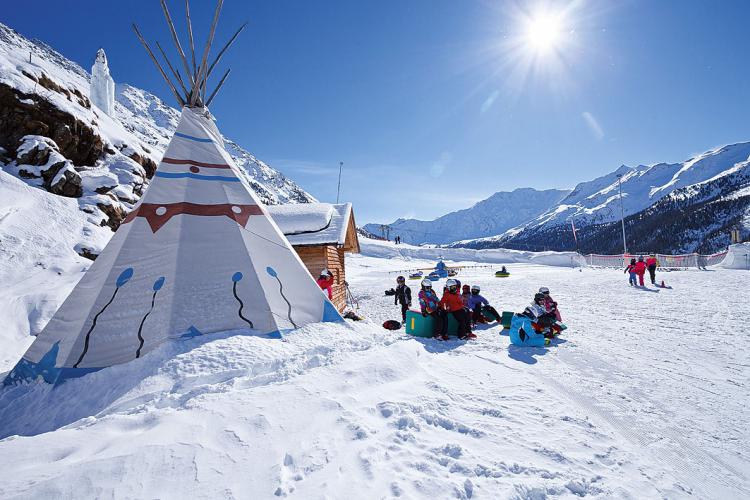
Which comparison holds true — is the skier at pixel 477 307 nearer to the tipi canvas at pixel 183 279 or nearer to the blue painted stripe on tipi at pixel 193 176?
the tipi canvas at pixel 183 279

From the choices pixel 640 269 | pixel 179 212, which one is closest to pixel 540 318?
pixel 179 212

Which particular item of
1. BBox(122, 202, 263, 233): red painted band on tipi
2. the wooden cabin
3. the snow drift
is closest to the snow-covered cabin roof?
the wooden cabin

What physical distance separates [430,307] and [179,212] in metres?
4.83

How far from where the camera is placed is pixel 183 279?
14.8 ft

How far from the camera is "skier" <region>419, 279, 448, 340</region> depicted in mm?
6438

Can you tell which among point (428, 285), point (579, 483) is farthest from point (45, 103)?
point (579, 483)

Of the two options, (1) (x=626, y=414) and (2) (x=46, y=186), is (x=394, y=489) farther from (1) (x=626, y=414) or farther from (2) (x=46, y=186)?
(2) (x=46, y=186)

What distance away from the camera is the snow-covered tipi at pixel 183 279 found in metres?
3.94

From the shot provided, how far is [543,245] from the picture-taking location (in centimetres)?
16750

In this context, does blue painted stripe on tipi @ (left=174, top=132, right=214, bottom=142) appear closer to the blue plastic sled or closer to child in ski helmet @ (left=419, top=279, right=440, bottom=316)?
child in ski helmet @ (left=419, top=279, right=440, bottom=316)

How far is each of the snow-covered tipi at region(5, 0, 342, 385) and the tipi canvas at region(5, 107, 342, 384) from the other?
13 millimetres

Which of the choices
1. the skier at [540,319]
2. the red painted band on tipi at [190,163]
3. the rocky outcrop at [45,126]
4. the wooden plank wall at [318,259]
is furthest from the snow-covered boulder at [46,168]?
the skier at [540,319]

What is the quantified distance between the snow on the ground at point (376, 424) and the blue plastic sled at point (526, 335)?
0.59 m

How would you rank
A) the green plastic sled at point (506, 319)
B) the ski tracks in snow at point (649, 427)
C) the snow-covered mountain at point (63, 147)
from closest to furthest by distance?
1. the ski tracks in snow at point (649, 427)
2. the green plastic sled at point (506, 319)
3. the snow-covered mountain at point (63, 147)
